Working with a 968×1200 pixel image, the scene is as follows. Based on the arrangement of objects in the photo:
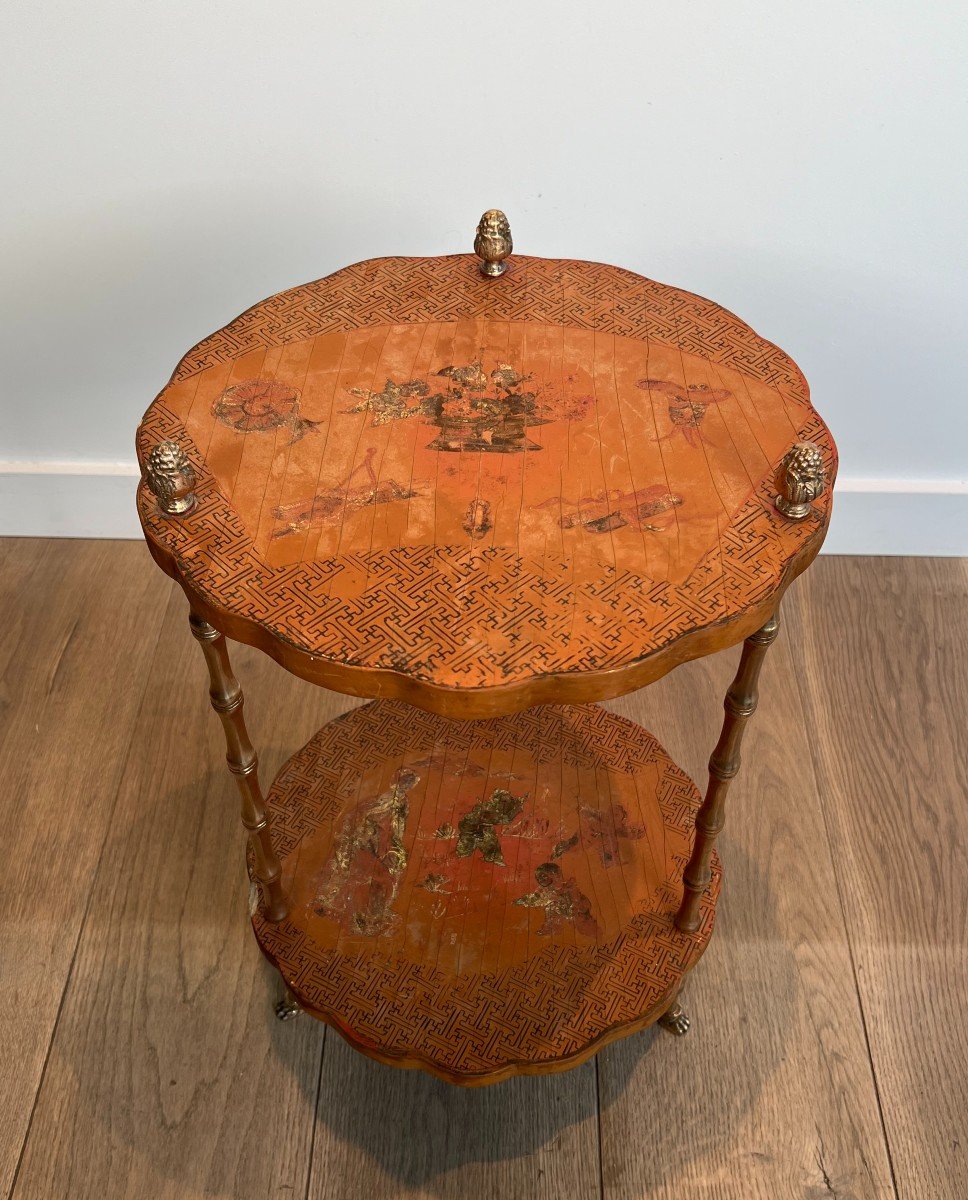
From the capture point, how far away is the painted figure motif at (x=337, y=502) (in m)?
1.43

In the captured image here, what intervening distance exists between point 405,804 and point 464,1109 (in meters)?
0.48

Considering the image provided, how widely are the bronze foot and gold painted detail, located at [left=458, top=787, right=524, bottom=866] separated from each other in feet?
1.16

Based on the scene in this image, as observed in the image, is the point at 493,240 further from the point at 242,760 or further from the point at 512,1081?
the point at 512,1081

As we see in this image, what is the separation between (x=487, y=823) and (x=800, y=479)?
86 cm

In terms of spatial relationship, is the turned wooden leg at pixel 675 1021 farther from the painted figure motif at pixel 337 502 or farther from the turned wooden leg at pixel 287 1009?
the painted figure motif at pixel 337 502

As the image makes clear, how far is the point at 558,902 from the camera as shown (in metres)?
1.87

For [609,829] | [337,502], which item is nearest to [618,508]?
[337,502]

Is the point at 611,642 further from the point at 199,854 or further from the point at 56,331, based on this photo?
the point at 56,331

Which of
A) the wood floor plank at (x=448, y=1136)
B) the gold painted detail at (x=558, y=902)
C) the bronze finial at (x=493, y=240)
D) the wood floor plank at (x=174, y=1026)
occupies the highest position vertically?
the bronze finial at (x=493, y=240)

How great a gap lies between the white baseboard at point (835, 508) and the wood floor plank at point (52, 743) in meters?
0.06

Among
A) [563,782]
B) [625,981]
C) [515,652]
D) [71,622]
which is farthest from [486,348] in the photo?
[71,622]

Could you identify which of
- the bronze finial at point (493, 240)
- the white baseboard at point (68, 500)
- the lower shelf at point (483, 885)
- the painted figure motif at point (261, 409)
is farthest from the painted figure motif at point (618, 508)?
the white baseboard at point (68, 500)

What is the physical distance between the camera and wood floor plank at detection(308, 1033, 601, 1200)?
1.79m

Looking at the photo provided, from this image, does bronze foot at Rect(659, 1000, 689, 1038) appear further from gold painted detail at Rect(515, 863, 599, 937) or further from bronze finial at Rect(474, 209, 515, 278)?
bronze finial at Rect(474, 209, 515, 278)
